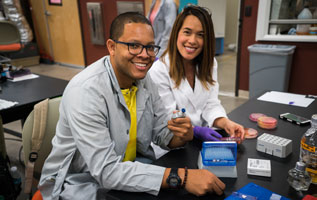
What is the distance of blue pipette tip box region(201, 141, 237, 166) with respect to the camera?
92 cm

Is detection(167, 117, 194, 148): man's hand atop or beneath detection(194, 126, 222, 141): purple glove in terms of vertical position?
atop

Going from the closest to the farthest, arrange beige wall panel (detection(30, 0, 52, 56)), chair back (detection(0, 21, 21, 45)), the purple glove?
the purple glove
chair back (detection(0, 21, 21, 45))
beige wall panel (detection(30, 0, 52, 56))

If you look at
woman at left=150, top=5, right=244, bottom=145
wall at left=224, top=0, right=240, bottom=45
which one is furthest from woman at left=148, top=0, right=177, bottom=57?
wall at left=224, top=0, right=240, bottom=45

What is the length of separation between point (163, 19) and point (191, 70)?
5.24 ft

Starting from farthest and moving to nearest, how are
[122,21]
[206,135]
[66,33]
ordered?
[66,33]
[206,135]
[122,21]

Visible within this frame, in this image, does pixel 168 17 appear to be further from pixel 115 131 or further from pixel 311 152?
pixel 311 152

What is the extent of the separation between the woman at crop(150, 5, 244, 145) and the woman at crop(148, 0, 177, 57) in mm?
1377

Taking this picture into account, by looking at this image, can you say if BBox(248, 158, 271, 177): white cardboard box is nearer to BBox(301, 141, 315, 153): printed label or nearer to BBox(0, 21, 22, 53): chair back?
BBox(301, 141, 315, 153): printed label

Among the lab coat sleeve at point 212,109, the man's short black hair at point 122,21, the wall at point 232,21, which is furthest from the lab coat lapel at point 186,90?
the wall at point 232,21

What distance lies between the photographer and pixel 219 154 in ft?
3.13

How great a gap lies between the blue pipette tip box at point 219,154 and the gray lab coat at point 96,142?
17cm

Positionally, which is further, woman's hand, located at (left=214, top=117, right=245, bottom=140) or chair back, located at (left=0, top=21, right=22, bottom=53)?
chair back, located at (left=0, top=21, right=22, bottom=53)

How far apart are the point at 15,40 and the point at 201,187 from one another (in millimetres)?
3892

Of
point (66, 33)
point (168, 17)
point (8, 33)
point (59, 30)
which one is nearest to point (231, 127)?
point (168, 17)
